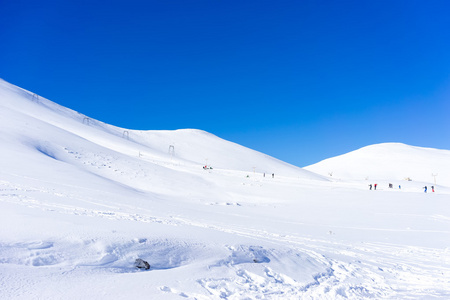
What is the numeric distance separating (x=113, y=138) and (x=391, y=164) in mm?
105271

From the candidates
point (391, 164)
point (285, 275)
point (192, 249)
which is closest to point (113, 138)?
point (192, 249)

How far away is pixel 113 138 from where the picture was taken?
72875 mm

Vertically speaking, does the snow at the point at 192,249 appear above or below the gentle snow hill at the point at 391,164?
below

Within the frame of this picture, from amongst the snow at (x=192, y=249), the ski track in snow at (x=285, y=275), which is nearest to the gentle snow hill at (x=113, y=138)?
the snow at (x=192, y=249)

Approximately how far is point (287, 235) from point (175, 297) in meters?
7.79

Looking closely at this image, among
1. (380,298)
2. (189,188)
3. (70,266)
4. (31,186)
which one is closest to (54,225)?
(70,266)

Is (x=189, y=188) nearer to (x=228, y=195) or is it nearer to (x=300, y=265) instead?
(x=228, y=195)

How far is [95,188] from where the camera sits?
19.2 meters

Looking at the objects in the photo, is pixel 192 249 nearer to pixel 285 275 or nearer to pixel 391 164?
pixel 285 275

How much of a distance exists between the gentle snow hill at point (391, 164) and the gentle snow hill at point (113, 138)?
36.7 meters

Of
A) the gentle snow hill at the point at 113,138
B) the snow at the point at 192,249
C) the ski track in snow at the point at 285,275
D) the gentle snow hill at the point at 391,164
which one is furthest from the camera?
the gentle snow hill at the point at 391,164

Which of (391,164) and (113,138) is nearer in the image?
(113,138)

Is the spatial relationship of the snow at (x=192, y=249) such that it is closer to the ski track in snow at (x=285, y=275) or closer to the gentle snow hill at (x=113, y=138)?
the ski track in snow at (x=285, y=275)

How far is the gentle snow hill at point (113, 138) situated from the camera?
114 feet
